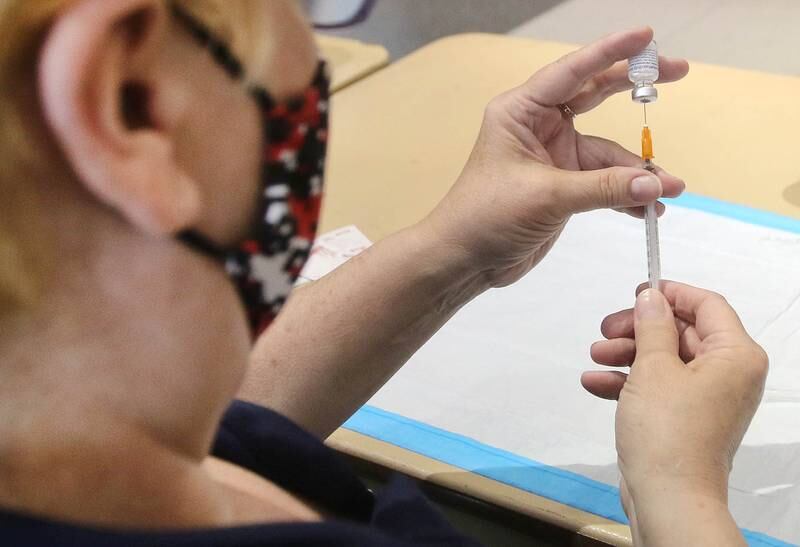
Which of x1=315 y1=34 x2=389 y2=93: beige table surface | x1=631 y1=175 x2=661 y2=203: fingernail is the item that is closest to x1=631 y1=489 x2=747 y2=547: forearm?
x1=631 y1=175 x2=661 y2=203: fingernail

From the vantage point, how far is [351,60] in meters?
1.54

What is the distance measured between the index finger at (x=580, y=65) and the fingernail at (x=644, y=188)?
0.41 ft

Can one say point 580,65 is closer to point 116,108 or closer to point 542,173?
point 542,173

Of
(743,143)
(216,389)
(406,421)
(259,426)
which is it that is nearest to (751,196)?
(743,143)

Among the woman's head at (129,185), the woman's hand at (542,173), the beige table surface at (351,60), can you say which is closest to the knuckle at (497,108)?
the woman's hand at (542,173)

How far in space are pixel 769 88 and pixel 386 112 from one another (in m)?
0.54

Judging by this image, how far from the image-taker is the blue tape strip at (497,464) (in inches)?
27.8

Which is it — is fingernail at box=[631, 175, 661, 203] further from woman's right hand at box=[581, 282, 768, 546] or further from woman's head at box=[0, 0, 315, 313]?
woman's head at box=[0, 0, 315, 313]

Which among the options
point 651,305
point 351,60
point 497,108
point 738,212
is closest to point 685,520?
point 651,305

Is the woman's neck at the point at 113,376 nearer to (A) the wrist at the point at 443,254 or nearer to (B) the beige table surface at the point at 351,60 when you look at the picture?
(A) the wrist at the point at 443,254

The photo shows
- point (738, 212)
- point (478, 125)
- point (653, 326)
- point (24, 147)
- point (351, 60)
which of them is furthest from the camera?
point (351, 60)

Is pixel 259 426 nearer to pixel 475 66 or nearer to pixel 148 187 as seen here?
pixel 148 187

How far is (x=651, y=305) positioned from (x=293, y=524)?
390 millimetres

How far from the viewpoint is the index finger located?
0.78m
